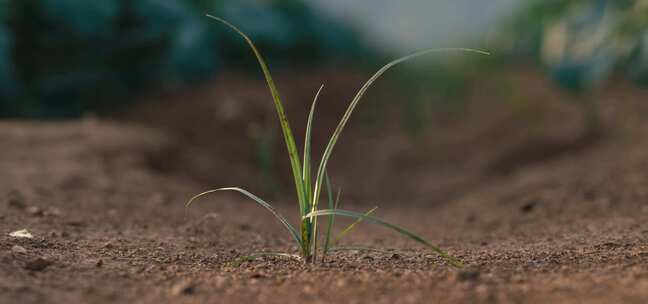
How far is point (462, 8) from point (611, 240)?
110ft

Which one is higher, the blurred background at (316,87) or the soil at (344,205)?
the blurred background at (316,87)

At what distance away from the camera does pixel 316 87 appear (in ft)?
24.6

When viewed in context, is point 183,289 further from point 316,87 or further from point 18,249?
point 316,87

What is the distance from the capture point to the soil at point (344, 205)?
4.36 feet

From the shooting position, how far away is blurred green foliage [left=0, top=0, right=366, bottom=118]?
5566 mm

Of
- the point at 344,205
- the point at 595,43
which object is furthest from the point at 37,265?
the point at 595,43

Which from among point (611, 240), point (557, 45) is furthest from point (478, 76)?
point (611, 240)

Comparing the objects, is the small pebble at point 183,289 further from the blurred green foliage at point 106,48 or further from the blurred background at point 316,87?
the blurred green foliage at point 106,48

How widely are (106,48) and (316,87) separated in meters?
2.55

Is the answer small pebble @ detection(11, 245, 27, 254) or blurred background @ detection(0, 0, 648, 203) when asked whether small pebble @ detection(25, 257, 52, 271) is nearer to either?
small pebble @ detection(11, 245, 27, 254)

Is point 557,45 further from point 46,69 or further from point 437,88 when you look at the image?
point 46,69

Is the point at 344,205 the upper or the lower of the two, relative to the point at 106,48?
lower

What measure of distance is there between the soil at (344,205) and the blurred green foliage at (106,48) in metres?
0.34

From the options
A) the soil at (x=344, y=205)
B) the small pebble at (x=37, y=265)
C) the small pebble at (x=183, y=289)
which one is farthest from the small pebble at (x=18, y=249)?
the small pebble at (x=183, y=289)
